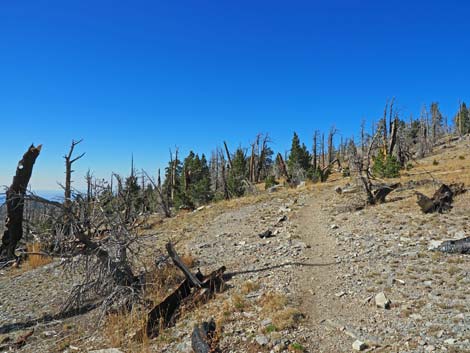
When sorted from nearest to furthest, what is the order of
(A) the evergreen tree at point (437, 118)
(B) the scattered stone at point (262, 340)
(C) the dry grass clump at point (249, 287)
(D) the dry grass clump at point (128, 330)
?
(B) the scattered stone at point (262, 340) < (D) the dry grass clump at point (128, 330) < (C) the dry grass clump at point (249, 287) < (A) the evergreen tree at point (437, 118)

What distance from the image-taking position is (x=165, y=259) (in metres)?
9.10

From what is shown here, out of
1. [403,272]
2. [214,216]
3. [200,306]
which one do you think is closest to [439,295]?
[403,272]

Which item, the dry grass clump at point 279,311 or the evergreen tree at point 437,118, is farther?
the evergreen tree at point 437,118

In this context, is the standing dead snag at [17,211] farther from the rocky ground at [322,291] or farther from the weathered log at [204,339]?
the weathered log at [204,339]

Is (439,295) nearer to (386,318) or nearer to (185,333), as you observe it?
(386,318)

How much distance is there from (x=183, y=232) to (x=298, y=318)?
1076 centimetres

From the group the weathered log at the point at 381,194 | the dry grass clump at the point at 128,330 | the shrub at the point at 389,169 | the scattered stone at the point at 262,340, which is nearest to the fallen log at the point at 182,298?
the dry grass clump at the point at 128,330

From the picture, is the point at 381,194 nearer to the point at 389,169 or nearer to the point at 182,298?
the point at 389,169

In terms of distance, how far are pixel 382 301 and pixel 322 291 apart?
133 centimetres

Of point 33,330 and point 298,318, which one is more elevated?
point 298,318

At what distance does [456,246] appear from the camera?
306 inches

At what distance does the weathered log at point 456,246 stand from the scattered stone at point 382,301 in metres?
2.98

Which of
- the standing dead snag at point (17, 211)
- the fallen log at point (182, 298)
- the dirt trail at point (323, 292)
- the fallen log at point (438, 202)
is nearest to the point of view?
the dirt trail at point (323, 292)

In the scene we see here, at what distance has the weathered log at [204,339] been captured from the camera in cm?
519
